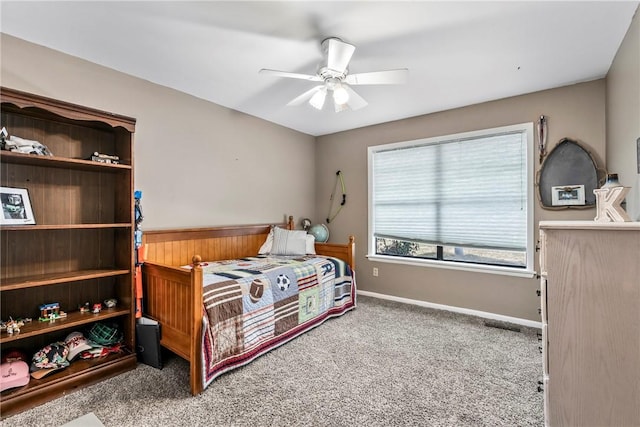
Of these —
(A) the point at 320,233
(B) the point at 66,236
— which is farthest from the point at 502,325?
(B) the point at 66,236

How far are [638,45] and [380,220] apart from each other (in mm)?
2826

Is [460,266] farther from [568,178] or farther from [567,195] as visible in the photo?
[568,178]

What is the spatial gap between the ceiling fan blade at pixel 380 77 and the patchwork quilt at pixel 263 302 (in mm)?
1758

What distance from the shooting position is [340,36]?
6.83ft

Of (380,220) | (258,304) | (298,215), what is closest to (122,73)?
(258,304)

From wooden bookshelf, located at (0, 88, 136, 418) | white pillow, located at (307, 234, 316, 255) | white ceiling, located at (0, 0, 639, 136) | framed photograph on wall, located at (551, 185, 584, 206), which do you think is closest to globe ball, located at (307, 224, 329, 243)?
white pillow, located at (307, 234, 316, 255)

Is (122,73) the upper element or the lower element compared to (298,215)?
upper

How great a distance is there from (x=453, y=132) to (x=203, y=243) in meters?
3.15

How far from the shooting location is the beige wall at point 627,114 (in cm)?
190

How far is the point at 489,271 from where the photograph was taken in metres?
3.28

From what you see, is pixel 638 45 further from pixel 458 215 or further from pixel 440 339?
pixel 440 339

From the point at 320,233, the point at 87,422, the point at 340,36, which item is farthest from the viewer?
the point at 320,233

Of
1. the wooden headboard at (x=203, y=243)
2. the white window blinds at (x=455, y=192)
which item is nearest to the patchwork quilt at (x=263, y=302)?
the wooden headboard at (x=203, y=243)

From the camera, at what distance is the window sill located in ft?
10.2
